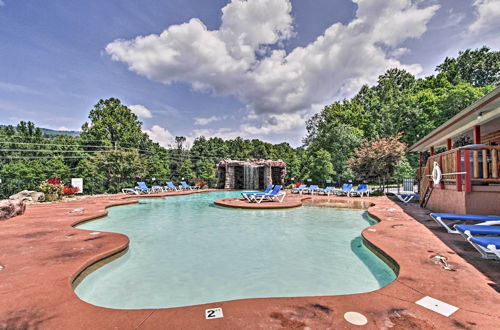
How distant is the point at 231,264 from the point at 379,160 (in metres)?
14.9

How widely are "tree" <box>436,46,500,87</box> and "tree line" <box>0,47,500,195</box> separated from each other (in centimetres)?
11

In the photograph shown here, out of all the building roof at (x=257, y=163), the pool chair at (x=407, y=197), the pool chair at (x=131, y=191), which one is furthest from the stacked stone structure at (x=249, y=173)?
the pool chair at (x=407, y=197)

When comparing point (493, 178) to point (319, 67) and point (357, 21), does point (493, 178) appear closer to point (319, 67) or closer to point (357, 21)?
point (357, 21)

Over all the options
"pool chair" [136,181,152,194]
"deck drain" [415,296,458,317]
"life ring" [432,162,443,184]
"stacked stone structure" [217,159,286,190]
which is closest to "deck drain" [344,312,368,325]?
"deck drain" [415,296,458,317]

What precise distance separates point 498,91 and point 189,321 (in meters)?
A: 6.75

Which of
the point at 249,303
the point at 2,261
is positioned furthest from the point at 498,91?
the point at 2,261

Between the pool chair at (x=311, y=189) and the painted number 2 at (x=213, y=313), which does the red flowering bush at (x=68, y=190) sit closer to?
the pool chair at (x=311, y=189)

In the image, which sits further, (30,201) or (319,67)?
(319,67)

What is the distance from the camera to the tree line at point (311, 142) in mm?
20734

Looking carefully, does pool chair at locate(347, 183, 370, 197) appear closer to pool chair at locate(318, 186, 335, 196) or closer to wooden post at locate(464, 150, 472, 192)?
pool chair at locate(318, 186, 335, 196)

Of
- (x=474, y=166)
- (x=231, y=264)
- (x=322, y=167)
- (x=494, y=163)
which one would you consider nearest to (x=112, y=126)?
(x=322, y=167)

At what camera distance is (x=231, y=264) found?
4633 millimetres

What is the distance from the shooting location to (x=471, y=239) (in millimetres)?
3637

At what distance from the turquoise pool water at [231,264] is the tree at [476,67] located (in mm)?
43723
